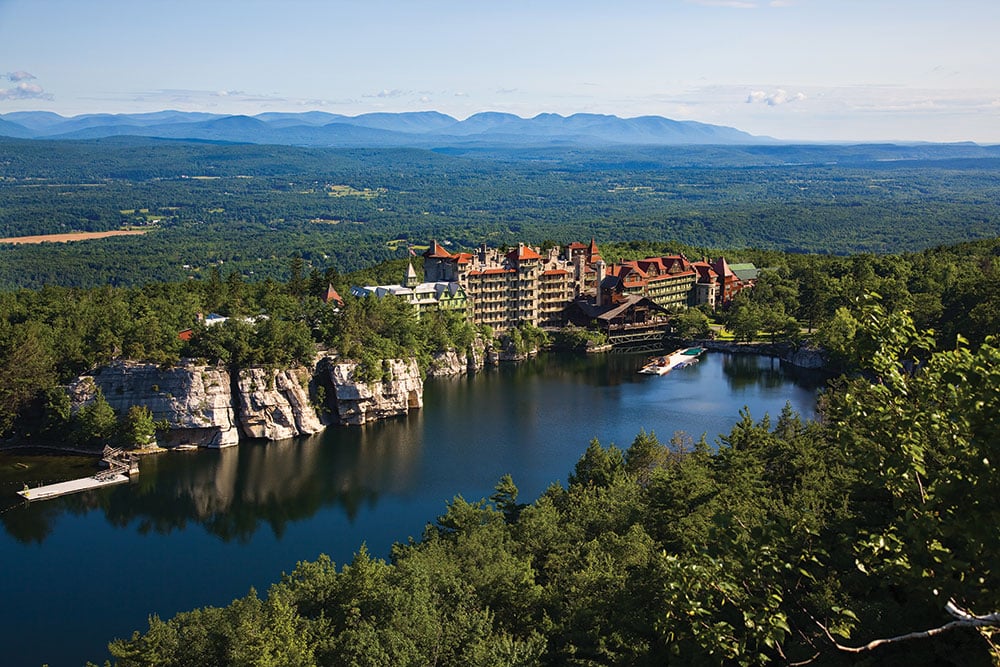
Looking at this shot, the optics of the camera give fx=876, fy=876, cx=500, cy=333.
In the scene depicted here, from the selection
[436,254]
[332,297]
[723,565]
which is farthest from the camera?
[436,254]

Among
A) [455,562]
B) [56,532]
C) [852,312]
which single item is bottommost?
[56,532]

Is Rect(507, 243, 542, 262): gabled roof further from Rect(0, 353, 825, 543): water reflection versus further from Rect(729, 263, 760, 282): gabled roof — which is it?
Rect(729, 263, 760, 282): gabled roof

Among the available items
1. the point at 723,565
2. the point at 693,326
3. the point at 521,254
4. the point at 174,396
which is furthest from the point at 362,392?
the point at 723,565

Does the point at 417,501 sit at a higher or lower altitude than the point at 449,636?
lower

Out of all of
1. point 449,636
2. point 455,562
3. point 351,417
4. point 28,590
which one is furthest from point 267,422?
point 449,636

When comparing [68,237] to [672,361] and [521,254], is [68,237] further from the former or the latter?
[672,361]

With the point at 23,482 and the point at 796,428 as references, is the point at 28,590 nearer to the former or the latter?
the point at 23,482

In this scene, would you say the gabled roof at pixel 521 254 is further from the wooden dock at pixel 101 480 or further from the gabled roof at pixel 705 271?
the wooden dock at pixel 101 480
